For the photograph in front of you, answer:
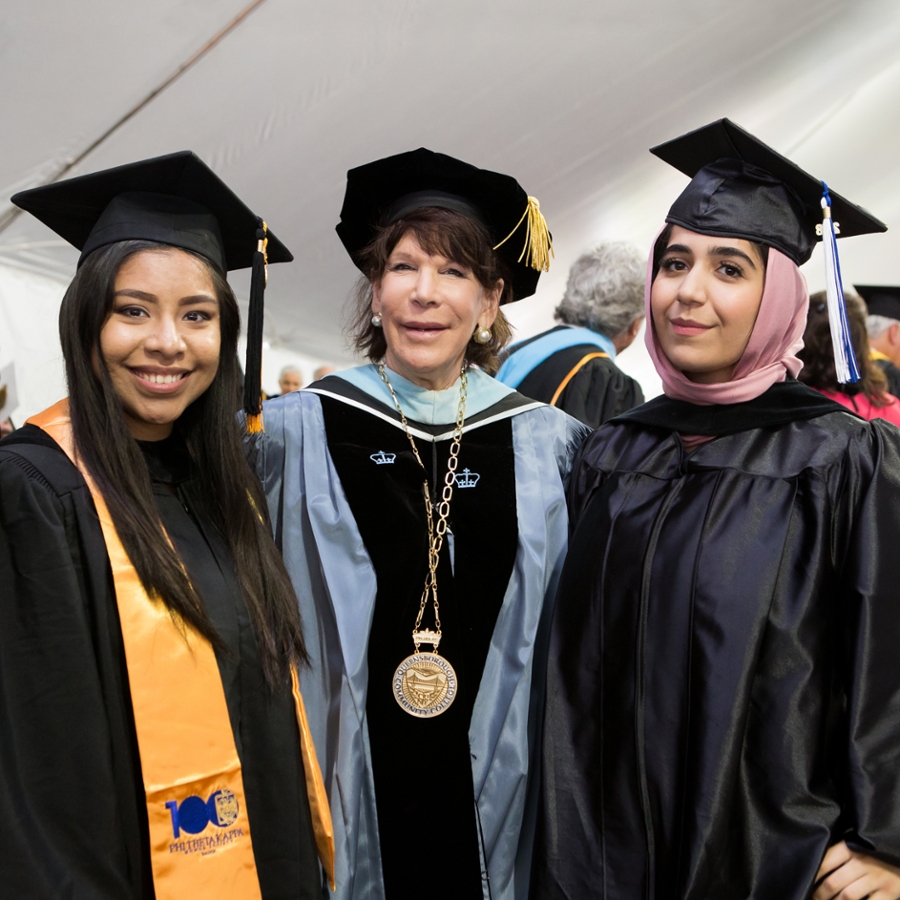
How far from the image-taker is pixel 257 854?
173 centimetres

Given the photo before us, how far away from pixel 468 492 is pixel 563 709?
0.55 meters

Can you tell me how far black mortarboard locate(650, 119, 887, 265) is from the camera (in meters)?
1.93

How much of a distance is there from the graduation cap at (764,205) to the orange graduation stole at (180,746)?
Result: 131 centimetres

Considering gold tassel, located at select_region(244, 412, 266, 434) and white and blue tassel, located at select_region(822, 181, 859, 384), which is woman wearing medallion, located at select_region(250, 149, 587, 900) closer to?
gold tassel, located at select_region(244, 412, 266, 434)

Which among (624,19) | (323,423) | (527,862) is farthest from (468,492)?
(624,19)

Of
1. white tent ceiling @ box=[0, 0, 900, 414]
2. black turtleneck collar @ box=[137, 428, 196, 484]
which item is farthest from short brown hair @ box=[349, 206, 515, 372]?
white tent ceiling @ box=[0, 0, 900, 414]

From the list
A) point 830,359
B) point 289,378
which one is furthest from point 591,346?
point 289,378

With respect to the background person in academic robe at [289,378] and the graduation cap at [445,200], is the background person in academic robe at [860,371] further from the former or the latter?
the background person in academic robe at [289,378]

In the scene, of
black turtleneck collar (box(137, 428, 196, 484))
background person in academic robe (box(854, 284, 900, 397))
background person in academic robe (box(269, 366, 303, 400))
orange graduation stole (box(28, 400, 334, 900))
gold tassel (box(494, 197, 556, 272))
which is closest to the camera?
orange graduation stole (box(28, 400, 334, 900))

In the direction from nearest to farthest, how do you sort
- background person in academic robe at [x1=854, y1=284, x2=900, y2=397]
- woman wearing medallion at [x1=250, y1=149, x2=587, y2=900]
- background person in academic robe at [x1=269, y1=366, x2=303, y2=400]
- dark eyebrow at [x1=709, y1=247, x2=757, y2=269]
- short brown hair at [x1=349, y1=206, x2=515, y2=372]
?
dark eyebrow at [x1=709, y1=247, x2=757, y2=269], woman wearing medallion at [x1=250, y1=149, x2=587, y2=900], short brown hair at [x1=349, y1=206, x2=515, y2=372], background person in academic robe at [x1=854, y1=284, x2=900, y2=397], background person in academic robe at [x1=269, y1=366, x2=303, y2=400]

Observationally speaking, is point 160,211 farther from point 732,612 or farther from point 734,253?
point 732,612

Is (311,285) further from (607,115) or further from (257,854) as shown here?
(257,854)

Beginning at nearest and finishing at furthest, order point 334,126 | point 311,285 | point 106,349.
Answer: point 106,349
point 334,126
point 311,285

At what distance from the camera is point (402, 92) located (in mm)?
4039
